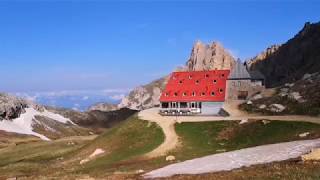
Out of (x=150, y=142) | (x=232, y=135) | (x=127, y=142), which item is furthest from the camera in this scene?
(x=127, y=142)

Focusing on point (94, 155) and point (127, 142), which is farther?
point (127, 142)

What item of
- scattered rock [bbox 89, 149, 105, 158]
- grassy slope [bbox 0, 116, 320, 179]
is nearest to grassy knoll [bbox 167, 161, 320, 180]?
grassy slope [bbox 0, 116, 320, 179]

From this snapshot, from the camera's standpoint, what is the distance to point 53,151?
4232 inches

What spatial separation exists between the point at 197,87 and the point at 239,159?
201 feet

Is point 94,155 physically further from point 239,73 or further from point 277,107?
point 239,73

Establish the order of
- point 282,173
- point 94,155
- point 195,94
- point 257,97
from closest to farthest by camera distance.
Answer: point 282,173 < point 94,155 < point 257,97 < point 195,94

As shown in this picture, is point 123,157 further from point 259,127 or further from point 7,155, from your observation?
point 7,155

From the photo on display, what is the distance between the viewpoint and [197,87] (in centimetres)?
11600

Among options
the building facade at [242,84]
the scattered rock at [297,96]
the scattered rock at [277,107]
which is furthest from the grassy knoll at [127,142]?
the scattered rock at [297,96]

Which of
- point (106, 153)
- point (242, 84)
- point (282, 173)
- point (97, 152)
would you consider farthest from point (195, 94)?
point (282, 173)

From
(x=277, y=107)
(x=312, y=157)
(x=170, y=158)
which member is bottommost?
(x=170, y=158)

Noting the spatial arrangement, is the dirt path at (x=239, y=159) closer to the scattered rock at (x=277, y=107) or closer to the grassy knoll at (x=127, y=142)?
the grassy knoll at (x=127, y=142)

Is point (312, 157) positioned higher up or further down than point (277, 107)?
further down

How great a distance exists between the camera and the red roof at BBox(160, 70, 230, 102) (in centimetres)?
11250
